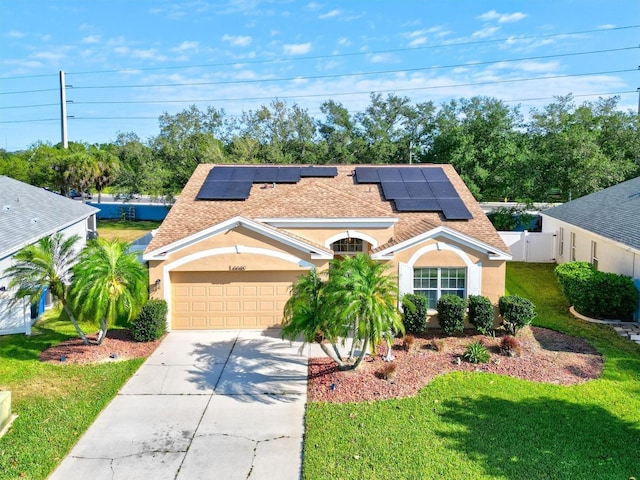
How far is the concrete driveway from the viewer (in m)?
8.54

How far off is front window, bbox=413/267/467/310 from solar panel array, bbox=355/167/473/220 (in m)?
2.50

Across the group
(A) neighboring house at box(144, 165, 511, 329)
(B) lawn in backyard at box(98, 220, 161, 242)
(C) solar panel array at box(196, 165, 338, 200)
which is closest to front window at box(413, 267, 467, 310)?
(A) neighboring house at box(144, 165, 511, 329)

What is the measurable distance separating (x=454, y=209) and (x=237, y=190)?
8.46 m

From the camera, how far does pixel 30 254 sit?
1325 centimetres

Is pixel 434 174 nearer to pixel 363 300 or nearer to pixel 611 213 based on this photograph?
pixel 611 213

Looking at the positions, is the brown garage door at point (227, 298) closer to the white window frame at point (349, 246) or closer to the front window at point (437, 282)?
the white window frame at point (349, 246)

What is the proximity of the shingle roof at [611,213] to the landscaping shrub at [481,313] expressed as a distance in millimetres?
5279

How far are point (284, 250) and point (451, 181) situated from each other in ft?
28.9

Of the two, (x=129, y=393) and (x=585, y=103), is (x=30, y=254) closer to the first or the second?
(x=129, y=393)

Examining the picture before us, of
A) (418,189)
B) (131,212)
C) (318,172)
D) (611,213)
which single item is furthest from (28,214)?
(131,212)

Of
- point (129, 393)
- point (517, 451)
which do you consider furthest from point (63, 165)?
point (517, 451)

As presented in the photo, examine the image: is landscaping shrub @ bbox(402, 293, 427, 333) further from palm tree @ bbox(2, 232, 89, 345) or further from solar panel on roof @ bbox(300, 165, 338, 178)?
palm tree @ bbox(2, 232, 89, 345)

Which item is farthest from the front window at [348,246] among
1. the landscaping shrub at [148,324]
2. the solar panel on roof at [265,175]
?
the landscaping shrub at [148,324]

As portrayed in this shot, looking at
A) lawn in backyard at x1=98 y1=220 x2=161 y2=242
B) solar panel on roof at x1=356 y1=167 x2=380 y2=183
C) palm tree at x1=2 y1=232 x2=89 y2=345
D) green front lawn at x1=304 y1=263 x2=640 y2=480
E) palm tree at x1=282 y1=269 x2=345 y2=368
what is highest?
solar panel on roof at x1=356 y1=167 x2=380 y2=183
